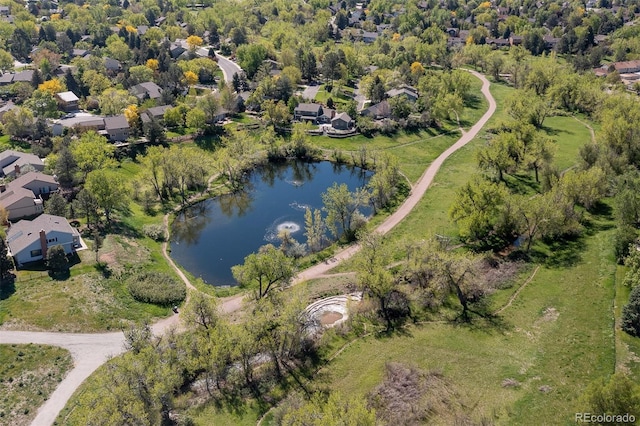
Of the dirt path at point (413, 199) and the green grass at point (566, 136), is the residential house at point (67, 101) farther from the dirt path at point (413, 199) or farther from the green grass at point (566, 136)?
the green grass at point (566, 136)

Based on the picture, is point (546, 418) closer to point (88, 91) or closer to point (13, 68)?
point (88, 91)

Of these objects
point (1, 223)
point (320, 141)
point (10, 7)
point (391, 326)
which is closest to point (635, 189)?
point (391, 326)

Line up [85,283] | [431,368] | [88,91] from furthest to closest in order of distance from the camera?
[88,91]
[85,283]
[431,368]

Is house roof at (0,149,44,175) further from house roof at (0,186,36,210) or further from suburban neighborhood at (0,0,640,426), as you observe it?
house roof at (0,186,36,210)

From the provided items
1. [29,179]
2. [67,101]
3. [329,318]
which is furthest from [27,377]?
[67,101]

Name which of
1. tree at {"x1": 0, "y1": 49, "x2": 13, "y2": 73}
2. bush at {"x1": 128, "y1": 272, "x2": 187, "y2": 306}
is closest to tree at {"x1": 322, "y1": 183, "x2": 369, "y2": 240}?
bush at {"x1": 128, "y1": 272, "x2": 187, "y2": 306}

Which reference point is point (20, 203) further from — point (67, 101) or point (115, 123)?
point (67, 101)
